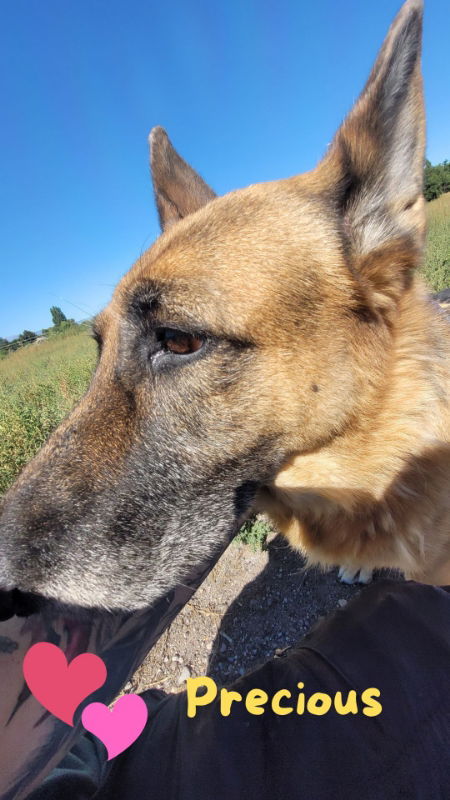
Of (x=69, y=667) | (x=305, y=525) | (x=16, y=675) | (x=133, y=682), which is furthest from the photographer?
(x=133, y=682)

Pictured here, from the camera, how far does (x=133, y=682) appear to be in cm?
301

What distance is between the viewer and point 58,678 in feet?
4.61

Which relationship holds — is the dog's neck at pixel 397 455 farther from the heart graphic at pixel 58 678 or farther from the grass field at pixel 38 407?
the heart graphic at pixel 58 678

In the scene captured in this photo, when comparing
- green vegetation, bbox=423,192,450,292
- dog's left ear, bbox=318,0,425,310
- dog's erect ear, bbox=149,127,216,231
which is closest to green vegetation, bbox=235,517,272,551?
dog's left ear, bbox=318,0,425,310

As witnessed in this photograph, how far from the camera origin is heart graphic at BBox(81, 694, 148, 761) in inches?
51.2

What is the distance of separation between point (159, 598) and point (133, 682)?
62.3 inches

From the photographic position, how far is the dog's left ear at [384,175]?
1.78 metres

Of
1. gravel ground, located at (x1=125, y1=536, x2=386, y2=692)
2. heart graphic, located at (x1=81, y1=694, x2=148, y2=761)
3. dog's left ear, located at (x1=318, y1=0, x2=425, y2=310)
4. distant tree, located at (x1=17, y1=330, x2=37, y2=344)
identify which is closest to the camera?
heart graphic, located at (x1=81, y1=694, x2=148, y2=761)

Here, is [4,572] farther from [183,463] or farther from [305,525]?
[305,525]

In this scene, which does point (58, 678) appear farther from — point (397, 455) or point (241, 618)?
point (241, 618)

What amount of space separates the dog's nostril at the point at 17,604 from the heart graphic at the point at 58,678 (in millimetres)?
163

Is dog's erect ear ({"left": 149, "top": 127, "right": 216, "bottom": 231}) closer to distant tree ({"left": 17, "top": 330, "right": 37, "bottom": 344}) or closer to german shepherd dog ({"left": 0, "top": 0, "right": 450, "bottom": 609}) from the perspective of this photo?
german shepherd dog ({"left": 0, "top": 0, "right": 450, "bottom": 609})

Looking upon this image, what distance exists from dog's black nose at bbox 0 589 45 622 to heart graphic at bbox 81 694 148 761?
1.32ft

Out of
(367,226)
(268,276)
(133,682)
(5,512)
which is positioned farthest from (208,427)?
(133,682)
